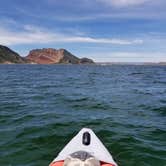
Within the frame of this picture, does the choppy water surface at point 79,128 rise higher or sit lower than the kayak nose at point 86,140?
lower

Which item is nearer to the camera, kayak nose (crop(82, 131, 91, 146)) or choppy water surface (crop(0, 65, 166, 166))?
kayak nose (crop(82, 131, 91, 146))

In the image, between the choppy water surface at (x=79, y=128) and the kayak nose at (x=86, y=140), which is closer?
the kayak nose at (x=86, y=140)

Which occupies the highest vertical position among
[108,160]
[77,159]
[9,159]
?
[77,159]

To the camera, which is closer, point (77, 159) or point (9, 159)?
point (77, 159)

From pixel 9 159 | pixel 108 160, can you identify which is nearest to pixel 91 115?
pixel 9 159

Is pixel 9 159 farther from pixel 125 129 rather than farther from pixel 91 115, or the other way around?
pixel 91 115

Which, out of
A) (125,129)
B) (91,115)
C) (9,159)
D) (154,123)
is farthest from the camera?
(91,115)

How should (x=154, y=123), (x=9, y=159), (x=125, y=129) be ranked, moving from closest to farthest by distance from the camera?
(x=9, y=159) < (x=125, y=129) < (x=154, y=123)

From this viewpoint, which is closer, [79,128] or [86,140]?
[86,140]

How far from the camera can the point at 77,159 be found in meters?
5.74

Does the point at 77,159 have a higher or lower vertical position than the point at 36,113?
higher

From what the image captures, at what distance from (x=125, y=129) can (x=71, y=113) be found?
4410mm

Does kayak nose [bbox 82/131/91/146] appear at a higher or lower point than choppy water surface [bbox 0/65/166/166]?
higher

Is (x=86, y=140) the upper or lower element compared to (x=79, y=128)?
upper
